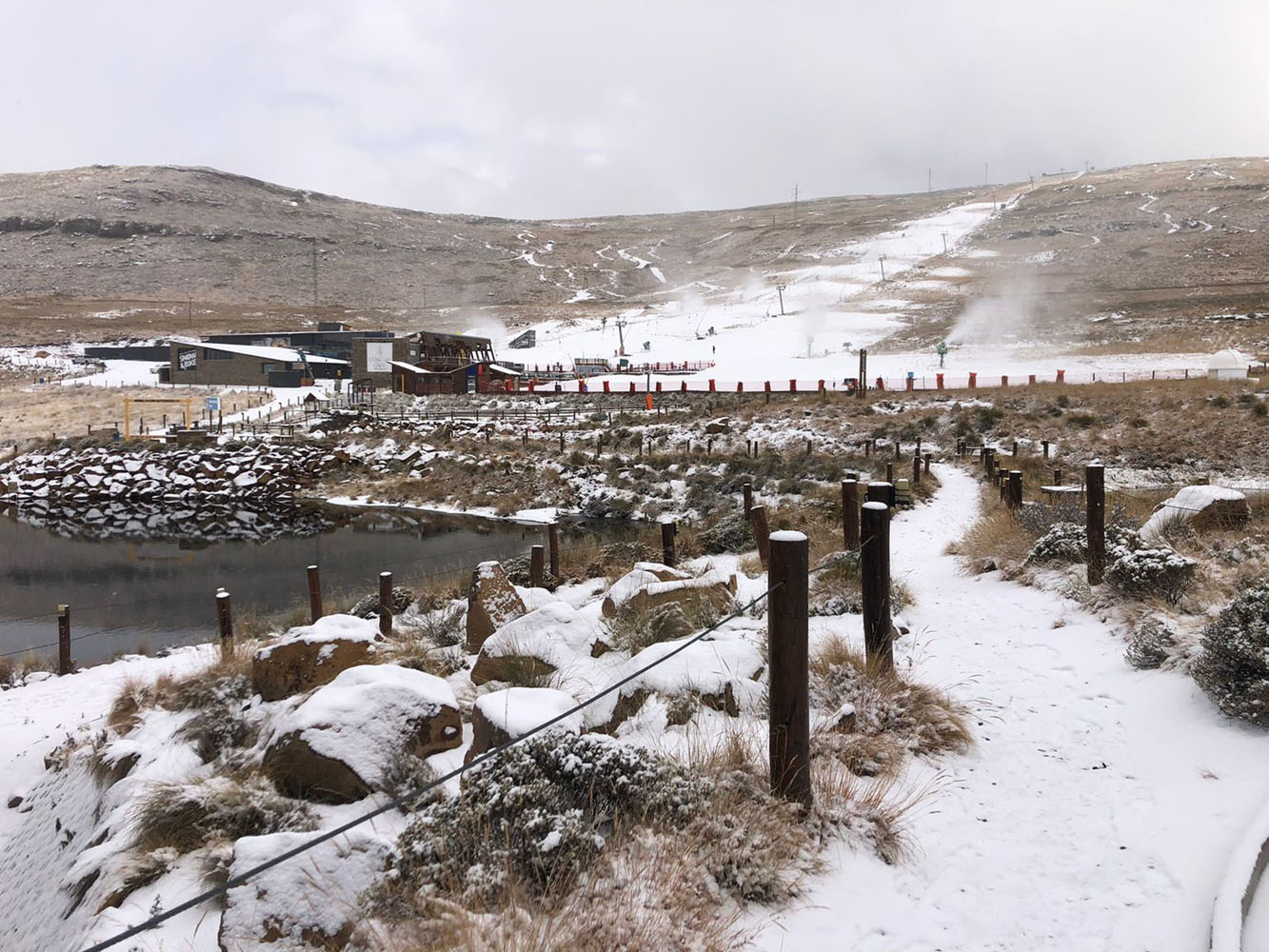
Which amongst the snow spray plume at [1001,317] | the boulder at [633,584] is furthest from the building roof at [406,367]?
the boulder at [633,584]

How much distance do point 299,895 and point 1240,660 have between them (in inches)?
201

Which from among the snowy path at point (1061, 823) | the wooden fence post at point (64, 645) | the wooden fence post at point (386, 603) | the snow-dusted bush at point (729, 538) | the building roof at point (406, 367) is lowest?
the wooden fence post at point (64, 645)

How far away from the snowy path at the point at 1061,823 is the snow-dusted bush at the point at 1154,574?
852mm

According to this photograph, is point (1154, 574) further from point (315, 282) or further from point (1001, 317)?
point (315, 282)

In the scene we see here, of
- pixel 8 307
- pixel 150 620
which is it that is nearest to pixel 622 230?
pixel 8 307

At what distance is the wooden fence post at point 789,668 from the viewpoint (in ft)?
10.9

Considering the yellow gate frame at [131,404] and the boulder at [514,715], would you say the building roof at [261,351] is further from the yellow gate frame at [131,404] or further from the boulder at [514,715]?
the boulder at [514,715]

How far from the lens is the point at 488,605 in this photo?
788 cm

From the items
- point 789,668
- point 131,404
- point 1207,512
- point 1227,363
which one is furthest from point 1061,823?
point 131,404

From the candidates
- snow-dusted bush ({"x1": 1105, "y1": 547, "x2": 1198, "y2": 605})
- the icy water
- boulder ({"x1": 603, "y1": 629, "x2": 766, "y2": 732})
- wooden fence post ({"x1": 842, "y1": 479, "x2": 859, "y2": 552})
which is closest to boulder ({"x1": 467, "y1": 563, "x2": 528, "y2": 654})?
boulder ({"x1": 603, "y1": 629, "x2": 766, "y2": 732})

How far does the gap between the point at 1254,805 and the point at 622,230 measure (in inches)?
7311

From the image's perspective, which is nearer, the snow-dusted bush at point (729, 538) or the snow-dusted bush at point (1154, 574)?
the snow-dusted bush at point (1154, 574)

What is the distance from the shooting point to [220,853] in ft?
12.0

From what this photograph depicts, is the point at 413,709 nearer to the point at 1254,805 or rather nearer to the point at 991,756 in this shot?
the point at 991,756
